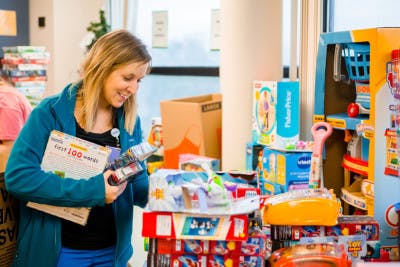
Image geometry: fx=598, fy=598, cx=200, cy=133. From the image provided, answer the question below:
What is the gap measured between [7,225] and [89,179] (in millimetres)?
399

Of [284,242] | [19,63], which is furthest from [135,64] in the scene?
[19,63]

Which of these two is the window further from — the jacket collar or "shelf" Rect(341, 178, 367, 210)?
the jacket collar

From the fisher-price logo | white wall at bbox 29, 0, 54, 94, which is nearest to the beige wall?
white wall at bbox 29, 0, 54, 94

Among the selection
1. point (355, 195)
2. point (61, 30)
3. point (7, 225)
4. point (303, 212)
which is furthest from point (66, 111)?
point (61, 30)

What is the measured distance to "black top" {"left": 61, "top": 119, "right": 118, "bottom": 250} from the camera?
2035mm

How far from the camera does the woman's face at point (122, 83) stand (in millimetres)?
2002

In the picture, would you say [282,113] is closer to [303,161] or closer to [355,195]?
[303,161]

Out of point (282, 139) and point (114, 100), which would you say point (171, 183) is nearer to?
point (114, 100)

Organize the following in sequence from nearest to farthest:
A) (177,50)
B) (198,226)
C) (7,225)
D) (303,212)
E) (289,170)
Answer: (198,226) → (303,212) → (7,225) → (289,170) → (177,50)

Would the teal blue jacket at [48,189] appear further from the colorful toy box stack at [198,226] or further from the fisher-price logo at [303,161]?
the fisher-price logo at [303,161]

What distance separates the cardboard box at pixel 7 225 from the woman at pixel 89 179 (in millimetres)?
59

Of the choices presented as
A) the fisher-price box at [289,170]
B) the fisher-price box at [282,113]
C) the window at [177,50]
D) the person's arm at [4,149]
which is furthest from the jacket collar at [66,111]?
the window at [177,50]

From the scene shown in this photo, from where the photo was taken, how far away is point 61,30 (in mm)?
6098

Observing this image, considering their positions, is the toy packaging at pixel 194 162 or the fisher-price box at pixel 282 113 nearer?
the toy packaging at pixel 194 162
